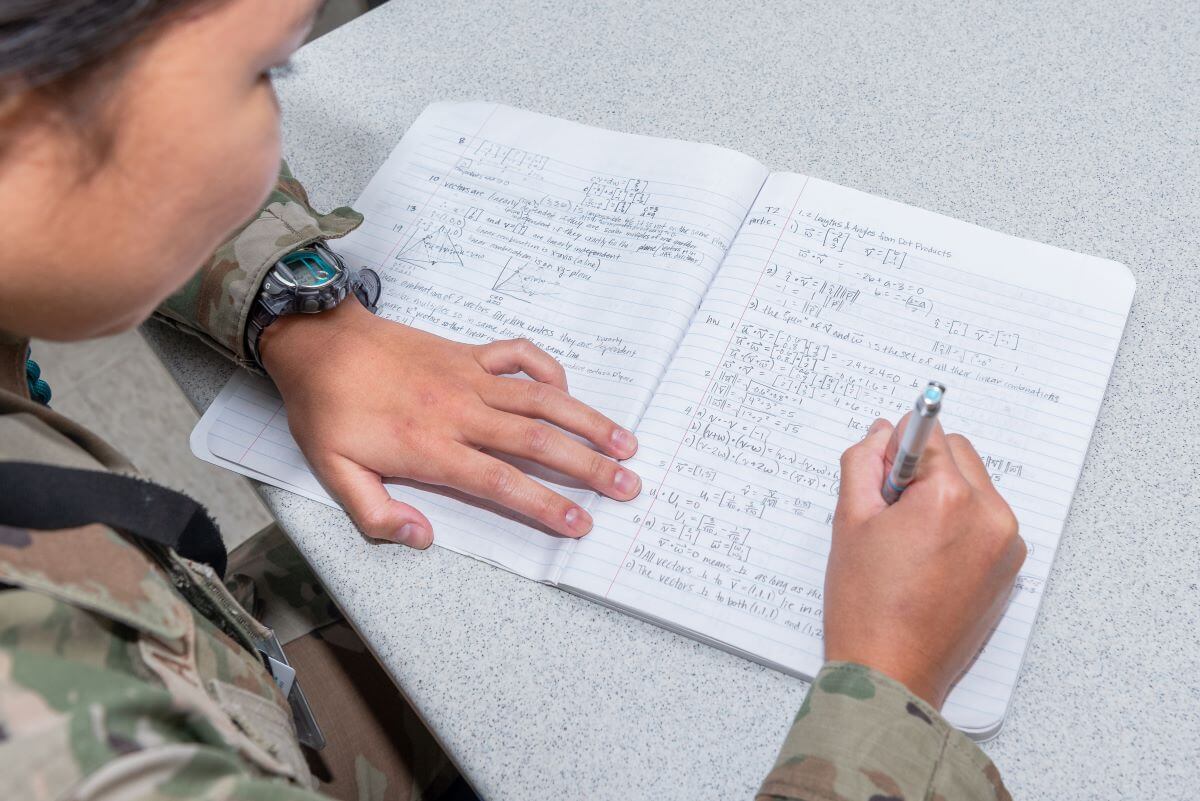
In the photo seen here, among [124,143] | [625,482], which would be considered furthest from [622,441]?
[124,143]

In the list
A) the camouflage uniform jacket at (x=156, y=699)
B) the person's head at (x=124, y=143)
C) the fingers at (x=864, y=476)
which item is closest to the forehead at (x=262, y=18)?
the person's head at (x=124, y=143)

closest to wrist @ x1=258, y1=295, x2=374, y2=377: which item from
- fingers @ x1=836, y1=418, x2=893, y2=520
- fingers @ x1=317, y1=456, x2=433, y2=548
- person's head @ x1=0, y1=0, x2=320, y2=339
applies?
fingers @ x1=317, y1=456, x2=433, y2=548

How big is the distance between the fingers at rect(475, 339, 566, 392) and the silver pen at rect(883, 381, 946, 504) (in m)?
0.25

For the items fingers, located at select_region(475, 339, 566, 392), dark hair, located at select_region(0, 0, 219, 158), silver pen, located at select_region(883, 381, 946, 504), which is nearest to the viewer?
dark hair, located at select_region(0, 0, 219, 158)

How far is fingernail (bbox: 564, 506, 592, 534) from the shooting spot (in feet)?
2.10

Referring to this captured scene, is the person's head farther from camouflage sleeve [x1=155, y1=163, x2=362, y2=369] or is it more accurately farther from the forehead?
camouflage sleeve [x1=155, y1=163, x2=362, y2=369]

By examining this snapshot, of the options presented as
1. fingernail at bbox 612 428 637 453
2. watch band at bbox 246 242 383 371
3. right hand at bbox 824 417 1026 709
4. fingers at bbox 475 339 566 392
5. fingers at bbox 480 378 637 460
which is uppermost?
watch band at bbox 246 242 383 371

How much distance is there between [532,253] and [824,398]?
0.91 feet

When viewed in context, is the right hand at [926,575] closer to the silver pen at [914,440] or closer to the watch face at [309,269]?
the silver pen at [914,440]

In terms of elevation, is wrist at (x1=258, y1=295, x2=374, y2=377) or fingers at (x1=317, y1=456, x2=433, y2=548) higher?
wrist at (x1=258, y1=295, x2=374, y2=377)

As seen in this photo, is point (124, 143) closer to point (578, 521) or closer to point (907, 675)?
point (578, 521)

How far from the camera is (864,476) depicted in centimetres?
61

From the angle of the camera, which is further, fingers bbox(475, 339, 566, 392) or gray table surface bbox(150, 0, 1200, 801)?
fingers bbox(475, 339, 566, 392)

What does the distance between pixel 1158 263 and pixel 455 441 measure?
57cm
